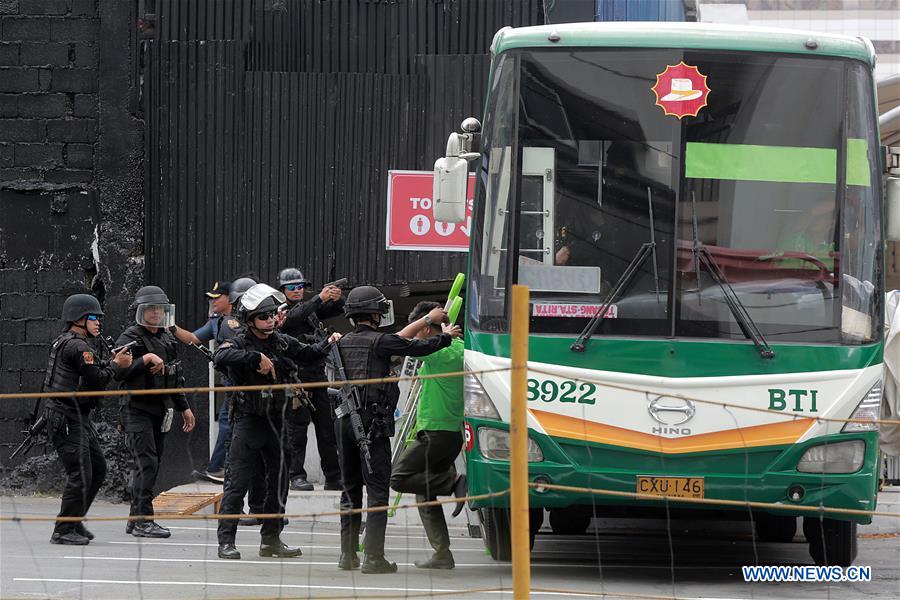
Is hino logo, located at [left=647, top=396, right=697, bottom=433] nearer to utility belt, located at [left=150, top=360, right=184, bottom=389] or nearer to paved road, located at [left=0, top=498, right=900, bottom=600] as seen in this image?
paved road, located at [left=0, top=498, right=900, bottom=600]

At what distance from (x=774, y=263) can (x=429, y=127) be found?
5738 millimetres

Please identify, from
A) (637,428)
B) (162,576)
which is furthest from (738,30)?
(162,576)

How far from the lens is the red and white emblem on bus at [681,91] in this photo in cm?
867

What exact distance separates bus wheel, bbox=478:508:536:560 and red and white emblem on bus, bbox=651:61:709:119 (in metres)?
2.75

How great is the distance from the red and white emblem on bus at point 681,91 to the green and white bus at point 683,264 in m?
0.01

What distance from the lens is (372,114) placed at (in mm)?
13602

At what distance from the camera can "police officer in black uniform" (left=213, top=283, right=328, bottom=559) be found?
934 cm

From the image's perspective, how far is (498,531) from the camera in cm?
924

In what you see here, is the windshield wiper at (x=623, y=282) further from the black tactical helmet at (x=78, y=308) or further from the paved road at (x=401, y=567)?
the black tactical helmet at (x=78, y=308)

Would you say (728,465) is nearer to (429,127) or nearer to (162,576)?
(162,576)

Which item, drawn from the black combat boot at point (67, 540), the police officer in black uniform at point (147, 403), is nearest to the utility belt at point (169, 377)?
the police officer in black uniform at point (147, 403)

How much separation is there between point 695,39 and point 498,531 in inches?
134

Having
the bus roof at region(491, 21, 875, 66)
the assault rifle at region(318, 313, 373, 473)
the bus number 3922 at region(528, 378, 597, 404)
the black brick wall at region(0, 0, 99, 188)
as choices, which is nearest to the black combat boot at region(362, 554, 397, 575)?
the assault rifle at region(318, 313, 373, 473)

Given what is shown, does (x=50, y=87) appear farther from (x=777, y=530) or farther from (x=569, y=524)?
(x=777, y=530)
